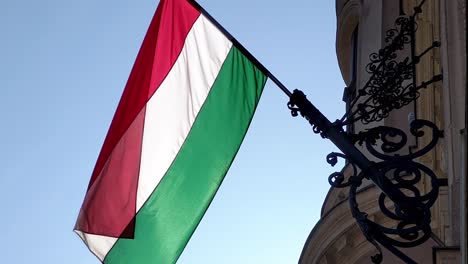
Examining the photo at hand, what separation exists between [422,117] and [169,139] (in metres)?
3.65

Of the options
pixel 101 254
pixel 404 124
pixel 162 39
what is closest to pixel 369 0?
pixel 404 124

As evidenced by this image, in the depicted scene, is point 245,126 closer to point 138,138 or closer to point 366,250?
point 138,138

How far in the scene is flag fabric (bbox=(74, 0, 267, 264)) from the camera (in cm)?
937

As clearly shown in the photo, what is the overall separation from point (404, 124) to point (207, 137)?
5.29 m

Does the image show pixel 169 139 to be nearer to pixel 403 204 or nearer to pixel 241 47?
pixel 241 47

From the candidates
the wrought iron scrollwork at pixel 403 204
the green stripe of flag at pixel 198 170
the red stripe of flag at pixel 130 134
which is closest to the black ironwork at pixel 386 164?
the wrought iron scrollwork at pixel 403 204

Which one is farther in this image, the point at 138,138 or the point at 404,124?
the point at 404,124

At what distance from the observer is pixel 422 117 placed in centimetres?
1218

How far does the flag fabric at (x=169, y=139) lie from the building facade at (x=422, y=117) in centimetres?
183

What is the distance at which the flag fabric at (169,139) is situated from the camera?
937 centimetres

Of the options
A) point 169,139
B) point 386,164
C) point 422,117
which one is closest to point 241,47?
point 169,139

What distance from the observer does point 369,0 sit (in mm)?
16828

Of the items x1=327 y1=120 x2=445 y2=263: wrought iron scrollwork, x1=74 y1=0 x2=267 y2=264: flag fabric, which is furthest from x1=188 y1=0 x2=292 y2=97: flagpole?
x1=327 y1=120 x2=445 y2=263: wrought iron scrollwork

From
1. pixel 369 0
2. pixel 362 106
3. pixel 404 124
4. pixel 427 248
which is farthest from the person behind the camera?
pixel 369 0
